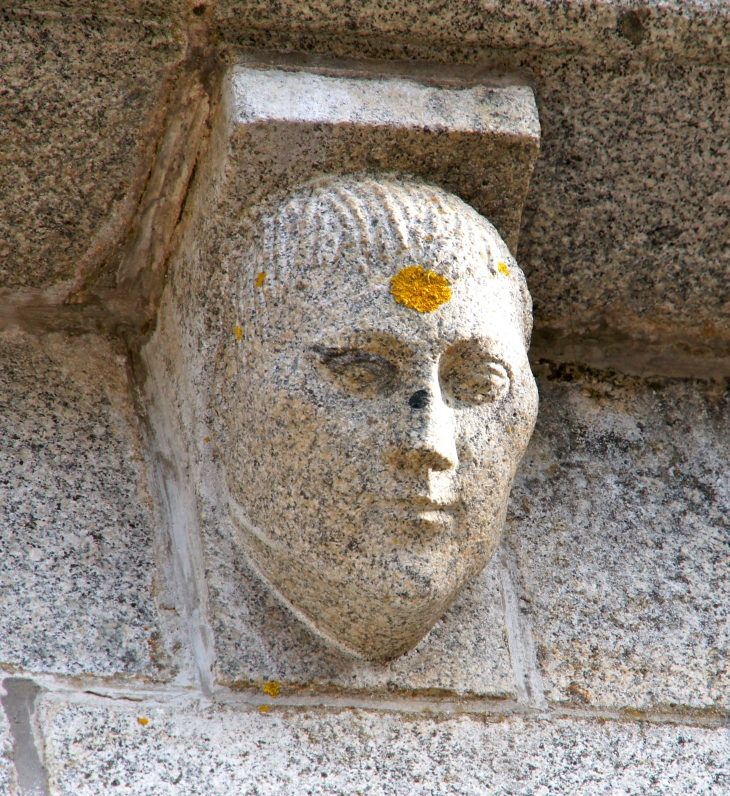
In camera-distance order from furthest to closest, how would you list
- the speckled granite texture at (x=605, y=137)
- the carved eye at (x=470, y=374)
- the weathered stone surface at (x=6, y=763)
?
the speckled granite texture at (x=605, y=137), the carved eye at (x=470, y=374), the weathered stone surface at (x=6, y=763)

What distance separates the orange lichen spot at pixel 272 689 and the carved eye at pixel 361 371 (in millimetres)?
405

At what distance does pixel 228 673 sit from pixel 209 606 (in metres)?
0.10

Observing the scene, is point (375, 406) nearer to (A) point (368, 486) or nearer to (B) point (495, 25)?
(A) point (368, 486)

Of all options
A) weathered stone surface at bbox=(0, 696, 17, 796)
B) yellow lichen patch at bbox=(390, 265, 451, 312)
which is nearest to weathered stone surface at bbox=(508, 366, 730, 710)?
yellow lichen patch at bbox=(390, 265, 451, 312)

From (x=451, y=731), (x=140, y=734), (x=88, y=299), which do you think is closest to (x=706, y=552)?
(x=451, y=731)

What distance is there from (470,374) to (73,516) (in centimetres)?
58

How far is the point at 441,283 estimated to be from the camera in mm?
1400

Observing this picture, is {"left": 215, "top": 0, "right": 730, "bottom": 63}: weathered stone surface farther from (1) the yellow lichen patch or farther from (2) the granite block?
(1) the yellow lichen patch

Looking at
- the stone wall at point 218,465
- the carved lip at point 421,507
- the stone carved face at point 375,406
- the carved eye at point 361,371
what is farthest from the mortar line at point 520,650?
the carved eye at point 361,371

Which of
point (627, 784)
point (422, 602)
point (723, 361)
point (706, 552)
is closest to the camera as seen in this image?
point (422, 602)

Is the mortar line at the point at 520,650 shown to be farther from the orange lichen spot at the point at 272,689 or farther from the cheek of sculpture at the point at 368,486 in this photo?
the orange lichen spot at the point at 272,689

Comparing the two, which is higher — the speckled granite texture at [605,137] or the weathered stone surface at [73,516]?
the speckled granite texture at [605,137]

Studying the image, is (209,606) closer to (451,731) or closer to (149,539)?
(149,539)

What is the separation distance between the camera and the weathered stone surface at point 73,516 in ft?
4.71
